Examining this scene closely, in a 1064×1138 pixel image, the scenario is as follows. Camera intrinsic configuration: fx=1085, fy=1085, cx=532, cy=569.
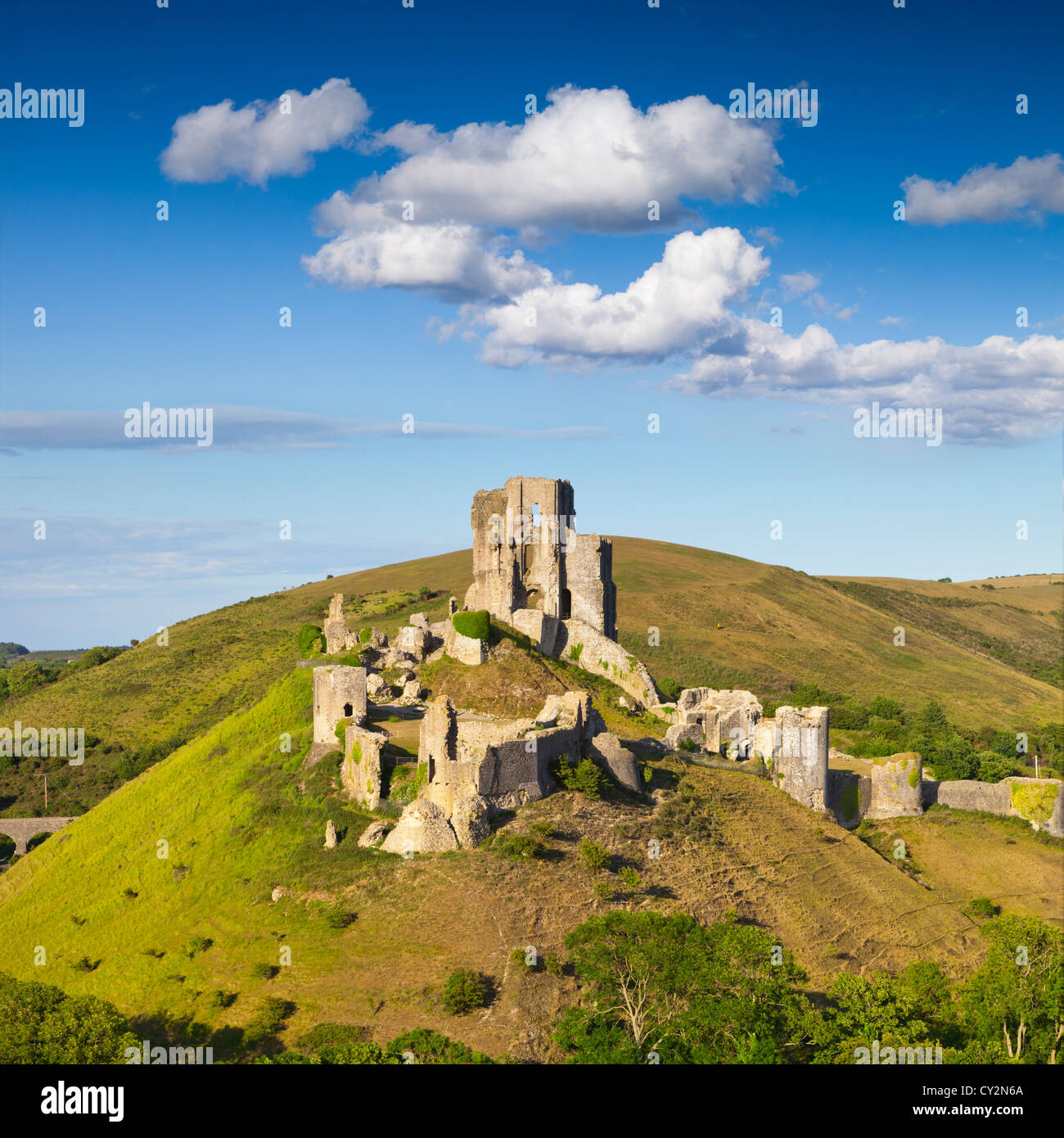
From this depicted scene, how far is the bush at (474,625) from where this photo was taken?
171 feet

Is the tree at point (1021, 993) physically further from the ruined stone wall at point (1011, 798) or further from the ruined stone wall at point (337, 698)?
the ruined stone wall at point (1011, 798)

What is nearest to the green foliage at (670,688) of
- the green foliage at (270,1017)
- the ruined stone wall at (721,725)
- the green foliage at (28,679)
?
the ruined stone wall at (721,725)

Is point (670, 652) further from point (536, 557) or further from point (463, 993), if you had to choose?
point (463, 993)

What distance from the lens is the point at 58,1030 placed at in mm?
25391

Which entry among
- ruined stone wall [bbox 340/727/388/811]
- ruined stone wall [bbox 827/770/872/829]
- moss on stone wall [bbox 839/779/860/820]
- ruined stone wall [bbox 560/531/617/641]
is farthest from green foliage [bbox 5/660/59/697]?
moss on stone wall [bbox 839/779/860/820]

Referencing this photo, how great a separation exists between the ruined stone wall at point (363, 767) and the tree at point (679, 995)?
9.86m

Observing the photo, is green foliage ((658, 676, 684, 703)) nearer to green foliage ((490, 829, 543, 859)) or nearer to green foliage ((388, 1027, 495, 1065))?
green foliage ((490, 829, 543, 859))

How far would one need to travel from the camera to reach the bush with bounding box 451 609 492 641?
171 feet

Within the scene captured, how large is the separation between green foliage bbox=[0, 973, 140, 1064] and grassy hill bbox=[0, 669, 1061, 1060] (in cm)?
270

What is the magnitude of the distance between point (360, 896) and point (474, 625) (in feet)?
66.8

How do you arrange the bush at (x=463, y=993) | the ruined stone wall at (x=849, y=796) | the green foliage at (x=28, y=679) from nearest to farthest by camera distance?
1. the bush at (x=463, y=993)
2. the ruined stone wall at (x=849, y=796)
3. the green foliage at (x=28, y=679)
